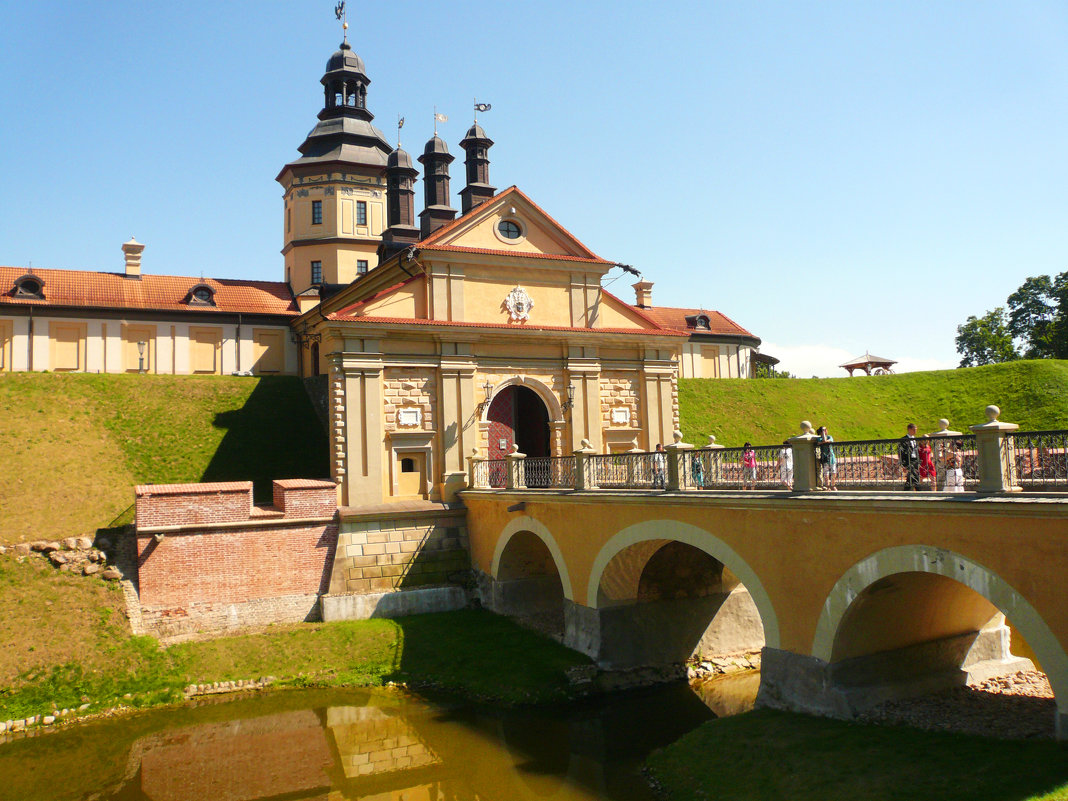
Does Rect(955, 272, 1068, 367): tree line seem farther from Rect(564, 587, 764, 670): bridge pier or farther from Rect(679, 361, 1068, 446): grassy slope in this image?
Rect(564, 587, 764, 670): bridge pier

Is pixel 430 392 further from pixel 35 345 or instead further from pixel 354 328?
pixel 35 345

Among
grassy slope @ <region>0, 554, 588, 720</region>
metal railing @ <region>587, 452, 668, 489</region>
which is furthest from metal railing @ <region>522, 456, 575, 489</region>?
grassy slope @ <region>0, 554, 588, 720</region>

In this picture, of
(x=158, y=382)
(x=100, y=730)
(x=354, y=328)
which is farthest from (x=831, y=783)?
(x=158, y=382)

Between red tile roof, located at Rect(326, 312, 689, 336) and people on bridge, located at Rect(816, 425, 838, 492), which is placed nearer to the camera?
people on bridge, located at Rect(816, 425, 838, 492)

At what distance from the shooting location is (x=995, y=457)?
9000 mm

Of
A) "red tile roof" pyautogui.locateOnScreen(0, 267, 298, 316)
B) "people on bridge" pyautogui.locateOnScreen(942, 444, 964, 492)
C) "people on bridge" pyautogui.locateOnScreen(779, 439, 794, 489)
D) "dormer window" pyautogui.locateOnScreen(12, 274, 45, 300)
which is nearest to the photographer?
"people on bridge" pyautogui.locateOnScreen(942, 444, 964, 492)

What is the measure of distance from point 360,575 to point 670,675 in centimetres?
841

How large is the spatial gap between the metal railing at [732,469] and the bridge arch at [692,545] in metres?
0.85

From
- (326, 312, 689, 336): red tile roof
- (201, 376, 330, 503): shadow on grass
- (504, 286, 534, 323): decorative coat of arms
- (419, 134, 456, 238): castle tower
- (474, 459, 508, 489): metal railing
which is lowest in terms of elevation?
(474, 459, 508, 489): metal railing

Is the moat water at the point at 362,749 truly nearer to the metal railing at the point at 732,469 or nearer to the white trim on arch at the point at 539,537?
the white trim on arch at the point at 539,537

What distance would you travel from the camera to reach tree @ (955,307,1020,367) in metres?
54.3

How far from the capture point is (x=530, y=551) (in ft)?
67.2

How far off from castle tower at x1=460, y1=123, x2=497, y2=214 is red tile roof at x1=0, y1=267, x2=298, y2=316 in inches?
553

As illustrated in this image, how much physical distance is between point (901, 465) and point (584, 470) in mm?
7436
